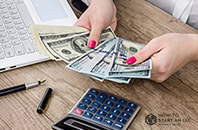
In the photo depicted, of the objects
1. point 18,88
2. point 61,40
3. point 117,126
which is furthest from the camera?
point 61,40

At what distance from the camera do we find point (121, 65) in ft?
2.56

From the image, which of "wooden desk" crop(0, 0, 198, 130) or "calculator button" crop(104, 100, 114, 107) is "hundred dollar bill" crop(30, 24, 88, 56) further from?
"calculator button" crop(104, 100, 114, 107)

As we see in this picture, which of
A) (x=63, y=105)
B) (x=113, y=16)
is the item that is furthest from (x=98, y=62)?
(x=113, y=16)

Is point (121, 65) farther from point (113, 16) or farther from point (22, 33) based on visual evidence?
point (22, 33)

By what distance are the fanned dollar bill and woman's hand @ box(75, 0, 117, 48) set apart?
30 millimetres

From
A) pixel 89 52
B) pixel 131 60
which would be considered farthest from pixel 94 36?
pixel 131 60

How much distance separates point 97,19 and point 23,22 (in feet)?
0.99

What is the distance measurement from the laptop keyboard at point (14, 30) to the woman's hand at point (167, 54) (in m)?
0.39

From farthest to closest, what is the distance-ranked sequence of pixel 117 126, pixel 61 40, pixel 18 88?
pixel 61 40 → pixel 18 88 → pixel 117 126

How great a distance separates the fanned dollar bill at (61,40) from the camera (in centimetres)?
81

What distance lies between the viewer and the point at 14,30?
913mm

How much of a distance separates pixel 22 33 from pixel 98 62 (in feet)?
1.09

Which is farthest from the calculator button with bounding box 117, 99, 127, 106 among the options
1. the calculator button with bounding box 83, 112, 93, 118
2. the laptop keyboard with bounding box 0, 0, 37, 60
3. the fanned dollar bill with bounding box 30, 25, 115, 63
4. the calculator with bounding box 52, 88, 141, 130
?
the laptop keyboard with bounding box 0, 0, 37, 60

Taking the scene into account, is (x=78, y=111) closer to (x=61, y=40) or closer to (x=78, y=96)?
(x=78, y=96)
